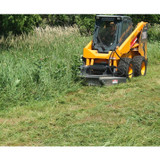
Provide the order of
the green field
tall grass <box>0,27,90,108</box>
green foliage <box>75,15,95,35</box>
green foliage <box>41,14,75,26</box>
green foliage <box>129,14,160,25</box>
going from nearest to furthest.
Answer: the green field
tall grass <box>0,27,90,108</box>
green foliage <box>75,15,95,35</box>
green foliage <box>129,14,160,25</box>
green foliage <box>41,14,75,26</box>

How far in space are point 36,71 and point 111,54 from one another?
211 centimetres

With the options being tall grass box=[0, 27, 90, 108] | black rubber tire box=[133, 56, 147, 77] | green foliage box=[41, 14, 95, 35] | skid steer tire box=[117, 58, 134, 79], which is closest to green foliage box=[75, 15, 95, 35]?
green foliage box=[41, 14, 95, 35]

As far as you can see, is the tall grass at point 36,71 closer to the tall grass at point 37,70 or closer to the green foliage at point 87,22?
the tall grass at point 37,70

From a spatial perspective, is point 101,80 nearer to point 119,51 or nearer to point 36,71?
point 119,51

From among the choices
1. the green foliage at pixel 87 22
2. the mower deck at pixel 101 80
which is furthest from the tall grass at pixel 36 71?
the green foliage at pixel 87 22

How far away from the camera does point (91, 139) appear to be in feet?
14.8

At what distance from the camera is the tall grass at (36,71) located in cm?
653

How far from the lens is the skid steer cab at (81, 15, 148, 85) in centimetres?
820

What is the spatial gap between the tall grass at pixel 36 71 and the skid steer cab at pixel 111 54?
17.8 inches

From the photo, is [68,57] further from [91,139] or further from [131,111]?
[91,139]

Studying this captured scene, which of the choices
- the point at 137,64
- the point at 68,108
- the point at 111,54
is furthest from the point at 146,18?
the point at 68,108

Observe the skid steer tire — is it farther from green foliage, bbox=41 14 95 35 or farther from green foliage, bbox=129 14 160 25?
green foliage, bbox=129 14 160 25

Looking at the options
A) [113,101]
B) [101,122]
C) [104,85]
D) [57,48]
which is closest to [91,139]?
[101,122]

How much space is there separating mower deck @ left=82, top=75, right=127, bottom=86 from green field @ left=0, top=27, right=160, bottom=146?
177mm
